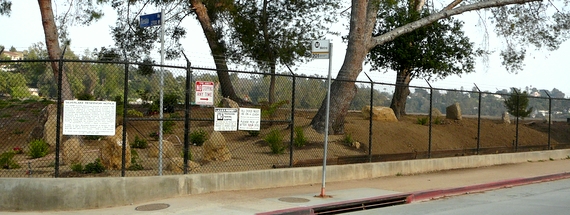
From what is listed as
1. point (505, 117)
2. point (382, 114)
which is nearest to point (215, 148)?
point (382, 114)

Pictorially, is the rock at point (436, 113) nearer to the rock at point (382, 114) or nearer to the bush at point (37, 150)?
the rock at point (382, 114)

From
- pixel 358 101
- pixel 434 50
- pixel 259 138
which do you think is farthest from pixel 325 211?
pixel 434 50

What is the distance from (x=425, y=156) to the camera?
18594 millimetres

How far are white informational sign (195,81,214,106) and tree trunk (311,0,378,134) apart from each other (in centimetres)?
690

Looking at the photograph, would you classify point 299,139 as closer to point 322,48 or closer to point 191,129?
point 191,129

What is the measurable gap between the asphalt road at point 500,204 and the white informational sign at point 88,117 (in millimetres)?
5095

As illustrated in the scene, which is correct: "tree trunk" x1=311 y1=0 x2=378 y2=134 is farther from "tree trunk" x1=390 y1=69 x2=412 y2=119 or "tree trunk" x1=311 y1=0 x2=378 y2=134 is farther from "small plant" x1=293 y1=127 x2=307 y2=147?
"tree trunk" x1=390 y1=69 x2=412 y2=119

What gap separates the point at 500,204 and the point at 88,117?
847 centimetres

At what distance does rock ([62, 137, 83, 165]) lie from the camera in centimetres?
1341

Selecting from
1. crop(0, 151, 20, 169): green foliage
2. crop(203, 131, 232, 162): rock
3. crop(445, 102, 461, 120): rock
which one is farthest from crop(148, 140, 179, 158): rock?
crop(445, 102, 461, 120): rock

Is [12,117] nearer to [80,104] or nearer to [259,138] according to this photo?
[259,138]

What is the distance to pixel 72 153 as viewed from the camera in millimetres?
13594

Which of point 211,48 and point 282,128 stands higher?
point 211,48

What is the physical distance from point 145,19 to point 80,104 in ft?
7.57
